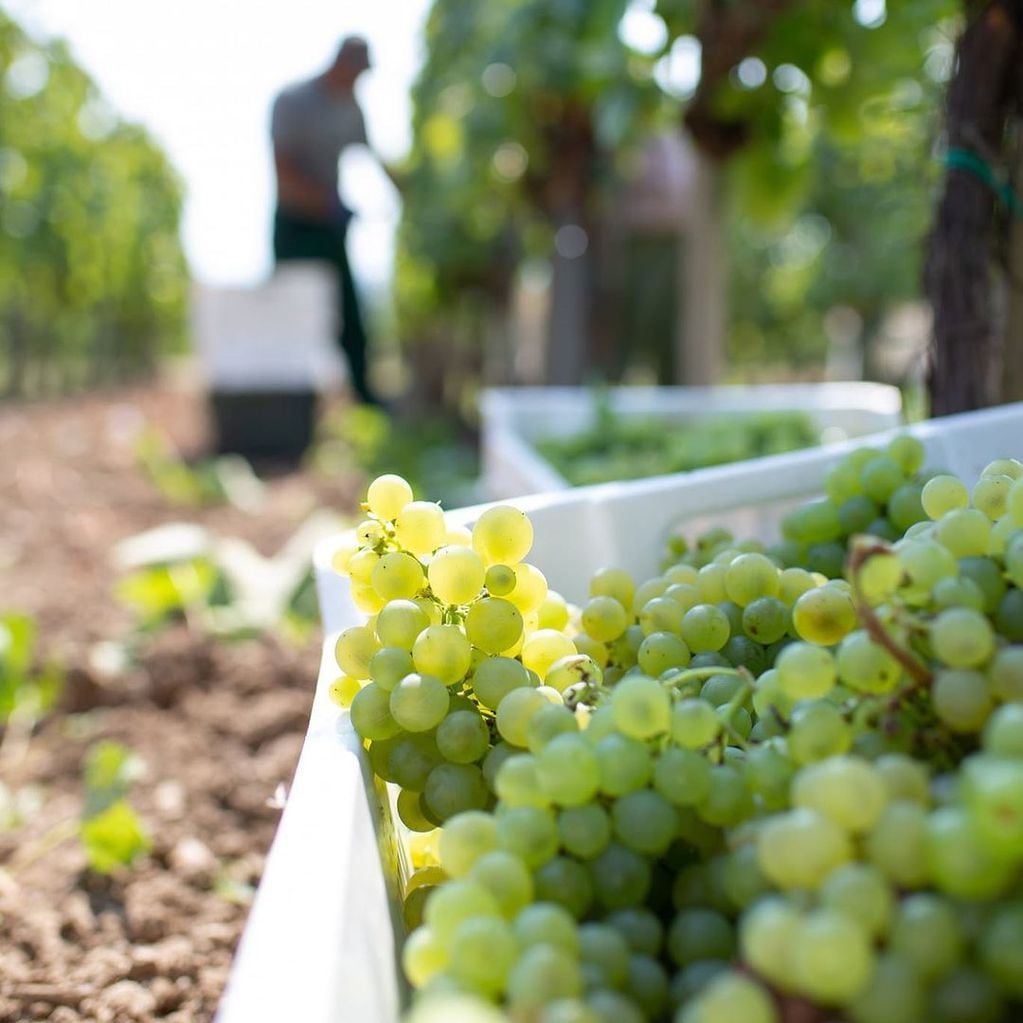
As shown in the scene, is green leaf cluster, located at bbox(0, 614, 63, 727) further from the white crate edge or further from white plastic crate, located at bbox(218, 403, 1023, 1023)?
the white crate edge

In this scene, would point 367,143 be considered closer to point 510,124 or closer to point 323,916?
point 510,124

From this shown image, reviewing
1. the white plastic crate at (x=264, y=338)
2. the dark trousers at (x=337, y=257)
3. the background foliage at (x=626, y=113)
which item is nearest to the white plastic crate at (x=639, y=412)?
the background foliage at (x=626, y=113)

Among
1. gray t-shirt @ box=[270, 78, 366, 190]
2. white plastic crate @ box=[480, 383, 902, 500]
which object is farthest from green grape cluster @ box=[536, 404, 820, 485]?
gray t-shirt @ box=[270, 78, 366, 190]

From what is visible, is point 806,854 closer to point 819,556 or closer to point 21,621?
point 819,556

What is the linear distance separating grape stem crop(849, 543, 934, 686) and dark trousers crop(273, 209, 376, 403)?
6.15 m

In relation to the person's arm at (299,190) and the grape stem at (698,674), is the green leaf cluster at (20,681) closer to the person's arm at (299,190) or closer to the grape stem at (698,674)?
the grape stem at (698,674)

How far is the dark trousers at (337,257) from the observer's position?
6730 mm

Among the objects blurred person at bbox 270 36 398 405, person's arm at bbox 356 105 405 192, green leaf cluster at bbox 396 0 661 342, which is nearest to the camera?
green leaf cluster at bbox 396 0 661 342

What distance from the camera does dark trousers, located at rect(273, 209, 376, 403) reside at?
6.73 metres

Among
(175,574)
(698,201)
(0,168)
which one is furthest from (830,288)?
(175,574)

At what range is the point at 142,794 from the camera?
7.32 ft

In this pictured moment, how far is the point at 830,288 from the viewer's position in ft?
69.5

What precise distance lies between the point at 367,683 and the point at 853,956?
0.53 m

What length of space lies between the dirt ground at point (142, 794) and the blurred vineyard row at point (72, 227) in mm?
11091
